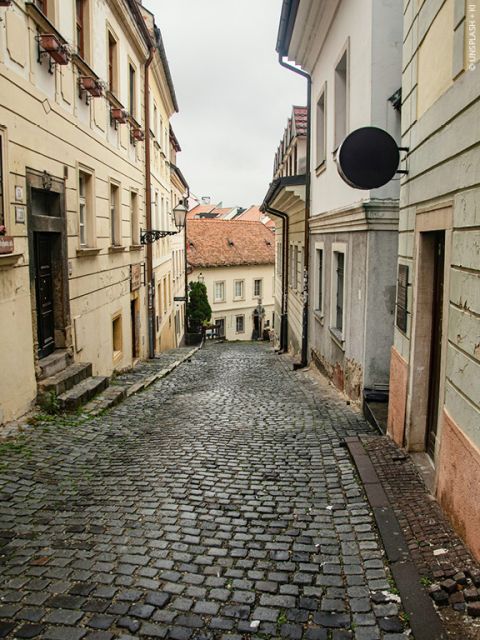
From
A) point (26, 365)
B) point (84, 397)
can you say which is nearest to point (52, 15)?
point (26, 365)

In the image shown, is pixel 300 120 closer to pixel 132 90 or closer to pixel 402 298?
pixel 132 90

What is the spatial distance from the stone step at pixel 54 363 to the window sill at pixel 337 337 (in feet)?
14.9

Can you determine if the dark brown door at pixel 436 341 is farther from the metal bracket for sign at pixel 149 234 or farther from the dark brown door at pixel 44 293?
the metal bracket for sign at pixel 149 234

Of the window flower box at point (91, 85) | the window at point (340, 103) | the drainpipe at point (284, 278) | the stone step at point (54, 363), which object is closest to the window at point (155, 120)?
the drainpipe at point (284, 278)

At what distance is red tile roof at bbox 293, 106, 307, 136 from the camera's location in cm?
1870

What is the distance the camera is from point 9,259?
21.5 feet

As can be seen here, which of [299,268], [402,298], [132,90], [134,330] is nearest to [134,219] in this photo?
[134,330]

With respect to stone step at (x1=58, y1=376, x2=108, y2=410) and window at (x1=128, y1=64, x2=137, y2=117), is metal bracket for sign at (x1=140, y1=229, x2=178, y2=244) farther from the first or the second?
stone step at (x1=58, y1=376, x2=108, y2=410)

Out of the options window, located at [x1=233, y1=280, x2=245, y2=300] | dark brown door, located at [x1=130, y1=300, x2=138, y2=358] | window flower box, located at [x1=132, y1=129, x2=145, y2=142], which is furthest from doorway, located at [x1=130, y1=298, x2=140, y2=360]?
window, located at [x1=233, y1=280, x2=245, y2=300]

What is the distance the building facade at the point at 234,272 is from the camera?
137 ft

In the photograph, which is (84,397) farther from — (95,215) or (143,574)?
(143,574)

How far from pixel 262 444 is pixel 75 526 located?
287 centimetres

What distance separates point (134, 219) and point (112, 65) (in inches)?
157

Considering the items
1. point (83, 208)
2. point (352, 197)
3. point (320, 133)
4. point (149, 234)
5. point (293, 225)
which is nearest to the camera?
point (352, 197)
